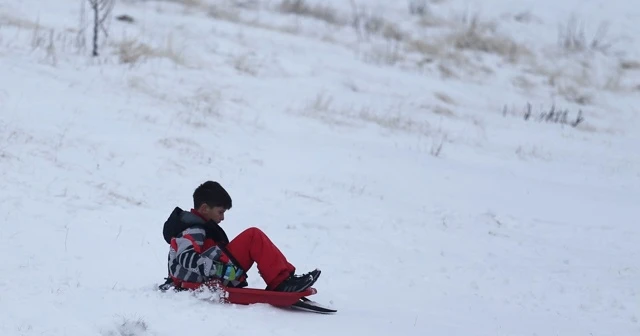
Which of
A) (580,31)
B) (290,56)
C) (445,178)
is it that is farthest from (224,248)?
(580,31)

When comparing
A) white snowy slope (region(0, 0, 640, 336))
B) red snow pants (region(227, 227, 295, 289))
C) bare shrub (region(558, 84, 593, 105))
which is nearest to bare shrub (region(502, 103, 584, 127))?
white snowy slope (region(0, 0, 640, 336))

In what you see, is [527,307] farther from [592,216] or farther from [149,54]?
[149,54]

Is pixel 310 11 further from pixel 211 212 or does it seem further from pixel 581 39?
pixel 211 212

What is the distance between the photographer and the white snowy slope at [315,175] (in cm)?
625

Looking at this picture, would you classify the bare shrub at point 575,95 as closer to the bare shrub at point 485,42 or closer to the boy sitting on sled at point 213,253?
the bare shrub at point 485,42

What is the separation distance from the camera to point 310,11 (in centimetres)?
2278

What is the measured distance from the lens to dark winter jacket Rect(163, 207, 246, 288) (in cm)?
545

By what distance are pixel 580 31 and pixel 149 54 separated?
14.0 meters

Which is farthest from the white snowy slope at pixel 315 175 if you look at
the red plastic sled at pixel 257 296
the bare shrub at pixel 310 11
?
the bare shrub at pixel 310 11

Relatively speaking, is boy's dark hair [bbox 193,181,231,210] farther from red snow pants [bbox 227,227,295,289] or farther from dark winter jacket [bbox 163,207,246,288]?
Answer: red snow pants [bbox 227,227,295,289]

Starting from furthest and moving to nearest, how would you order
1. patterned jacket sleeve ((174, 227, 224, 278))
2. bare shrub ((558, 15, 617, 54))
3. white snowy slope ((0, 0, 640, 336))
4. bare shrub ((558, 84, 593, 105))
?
1. bare shrub ((558, 15, 617, 54))
2. bare shrub ((558, 84, 593, 105))
3. white snowy slope ((0, 0, 640, 336))
4. patterned jacket sleeve ((174, 227, 224, 278))

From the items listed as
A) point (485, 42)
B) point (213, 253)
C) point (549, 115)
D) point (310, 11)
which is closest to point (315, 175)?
point (213, 253)

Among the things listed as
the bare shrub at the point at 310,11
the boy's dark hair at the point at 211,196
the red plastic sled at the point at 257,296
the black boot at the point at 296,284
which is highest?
the boy's dark hair at the point at 211,196

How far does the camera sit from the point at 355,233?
8.68 m
